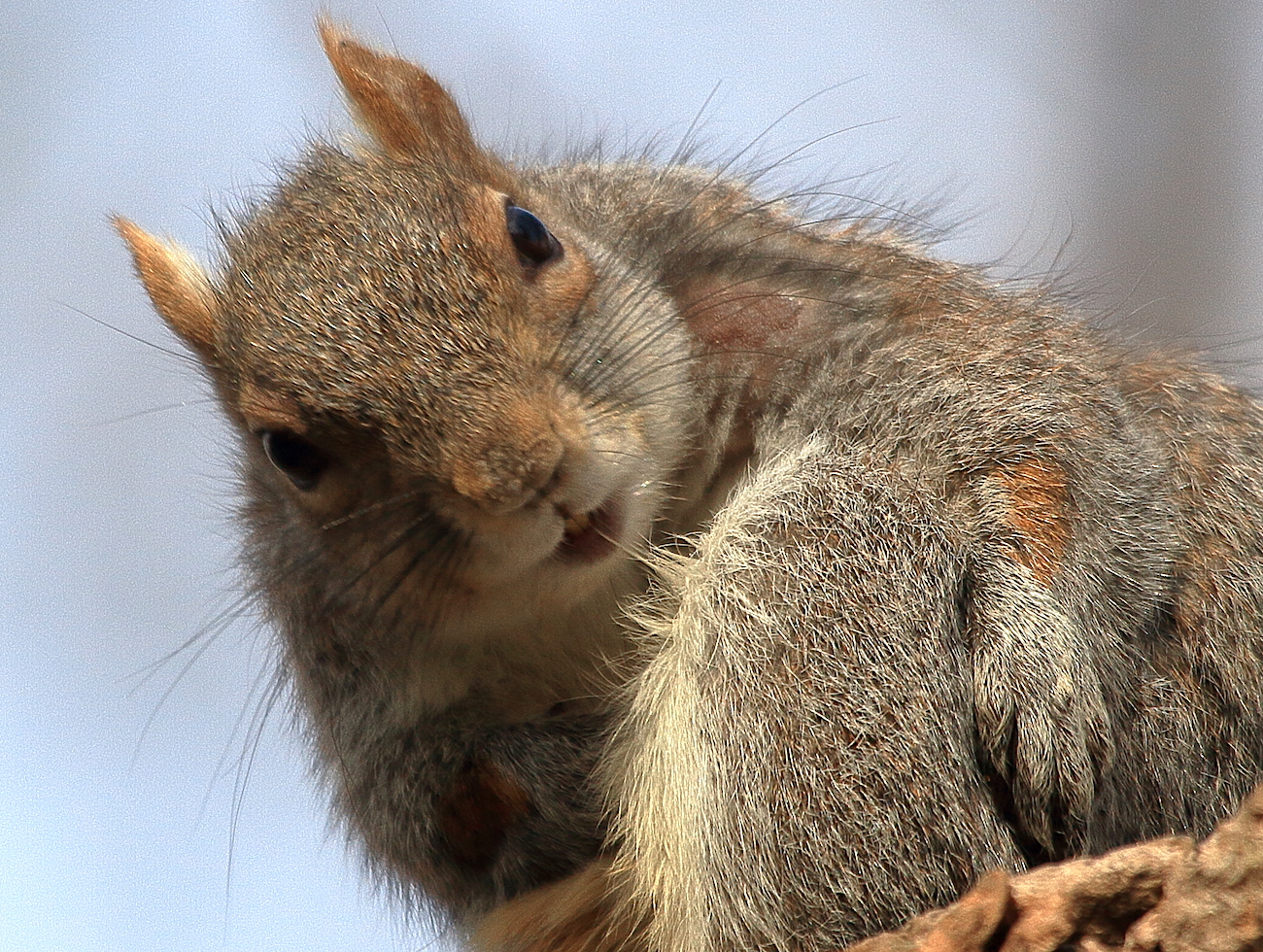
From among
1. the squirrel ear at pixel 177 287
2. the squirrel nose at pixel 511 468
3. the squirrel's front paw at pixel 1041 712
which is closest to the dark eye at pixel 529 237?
the squirrel nose at pixel 511 468

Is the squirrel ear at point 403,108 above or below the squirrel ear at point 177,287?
above

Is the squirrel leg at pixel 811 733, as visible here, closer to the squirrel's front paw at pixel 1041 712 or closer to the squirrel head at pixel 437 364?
the squirrel's front paw at pixel 1041 712

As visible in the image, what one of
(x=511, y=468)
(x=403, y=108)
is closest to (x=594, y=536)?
(x=511, y=468)

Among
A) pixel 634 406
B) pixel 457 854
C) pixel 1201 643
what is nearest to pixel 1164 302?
pixel 1201 643

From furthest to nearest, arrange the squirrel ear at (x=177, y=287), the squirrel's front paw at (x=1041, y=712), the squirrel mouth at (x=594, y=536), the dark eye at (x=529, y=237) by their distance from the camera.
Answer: the squirrel ear at (x=177, y=287) → the dark eye at (x=529, y=237) → the squirrel mouth at (x=594, y=536) → the squirrel's front paw at (x=1041, y=712)

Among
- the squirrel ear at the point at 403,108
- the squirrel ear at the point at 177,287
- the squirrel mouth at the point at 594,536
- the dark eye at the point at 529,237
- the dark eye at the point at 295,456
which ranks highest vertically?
the squirrel ear at the point at 403,108

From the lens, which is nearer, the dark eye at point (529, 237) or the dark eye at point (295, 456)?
the dark eye at point (295, 456)

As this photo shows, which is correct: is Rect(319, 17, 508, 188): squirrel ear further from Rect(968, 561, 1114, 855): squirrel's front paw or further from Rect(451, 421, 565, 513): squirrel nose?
Rect(968, 561, 1114, 855): squirrel's front paw

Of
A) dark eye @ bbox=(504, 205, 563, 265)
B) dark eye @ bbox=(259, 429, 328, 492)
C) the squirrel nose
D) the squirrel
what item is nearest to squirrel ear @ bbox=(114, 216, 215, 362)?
the squirrel
